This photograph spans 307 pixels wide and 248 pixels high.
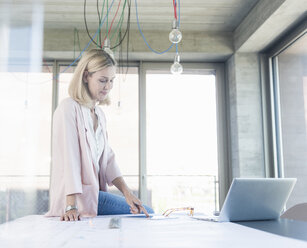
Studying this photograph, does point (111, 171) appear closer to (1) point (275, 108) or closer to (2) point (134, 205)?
(2) point (134, 205)

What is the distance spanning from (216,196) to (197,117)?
102cm

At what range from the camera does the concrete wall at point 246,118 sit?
4.15 metres

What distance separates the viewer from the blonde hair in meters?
1.69

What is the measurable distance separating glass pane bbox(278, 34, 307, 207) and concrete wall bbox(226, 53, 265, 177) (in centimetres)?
28

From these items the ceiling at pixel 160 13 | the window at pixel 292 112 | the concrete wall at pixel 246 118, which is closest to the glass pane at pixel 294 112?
the window at pixel 292 112

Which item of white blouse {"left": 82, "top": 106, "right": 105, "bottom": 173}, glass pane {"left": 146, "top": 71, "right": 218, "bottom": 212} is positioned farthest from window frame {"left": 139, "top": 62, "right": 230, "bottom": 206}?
white blouse {"left": 82, "top": 106, "right": 105, "bottom": 173}

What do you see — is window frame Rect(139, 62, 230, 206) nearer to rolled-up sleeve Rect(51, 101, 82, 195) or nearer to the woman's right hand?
rolled-up sleeve Rect(51, 101, 82, 195)

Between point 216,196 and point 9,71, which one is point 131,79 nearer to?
point 216,196

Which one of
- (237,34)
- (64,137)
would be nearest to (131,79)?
(237,34)

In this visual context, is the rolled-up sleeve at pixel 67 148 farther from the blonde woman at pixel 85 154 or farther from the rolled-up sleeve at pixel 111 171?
the rolled-up sleeve at pixel 111 171

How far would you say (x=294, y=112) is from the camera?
12.3ft

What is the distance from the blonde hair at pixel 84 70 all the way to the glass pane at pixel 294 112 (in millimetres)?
2391

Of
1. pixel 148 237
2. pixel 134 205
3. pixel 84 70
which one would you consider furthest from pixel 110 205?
pixel 148 237

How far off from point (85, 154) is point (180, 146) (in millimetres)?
2974
